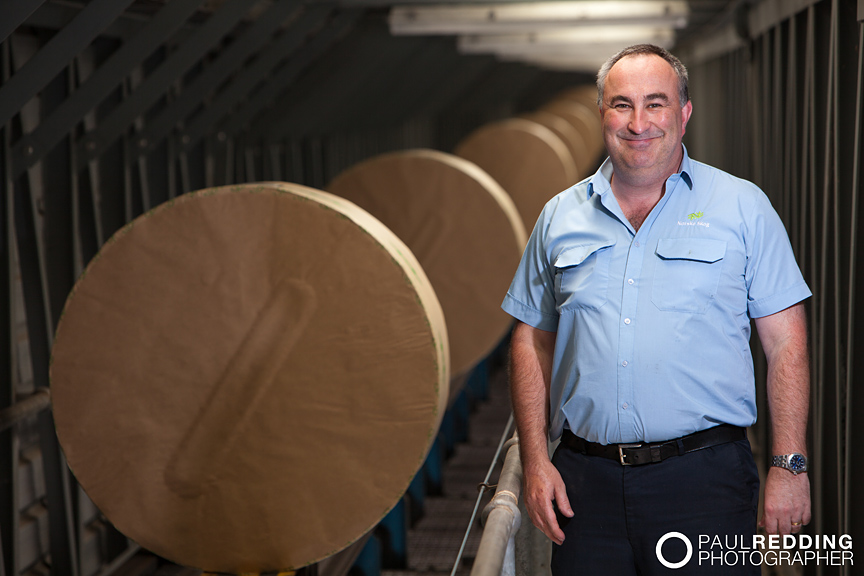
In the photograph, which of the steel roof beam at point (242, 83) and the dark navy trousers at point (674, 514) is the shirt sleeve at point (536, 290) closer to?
the dark navy trousers at point (674, 514)

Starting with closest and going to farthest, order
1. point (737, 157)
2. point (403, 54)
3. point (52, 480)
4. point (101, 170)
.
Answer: point (52, 480), point (101, 170), point (737, 157), point (403, 54)

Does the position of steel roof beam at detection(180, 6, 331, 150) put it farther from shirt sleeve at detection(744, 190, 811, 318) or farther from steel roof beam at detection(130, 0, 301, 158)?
shirt sleeve at detection(744, 190, 811, 318)

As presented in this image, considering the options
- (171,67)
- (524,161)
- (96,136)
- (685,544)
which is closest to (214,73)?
(171,67)

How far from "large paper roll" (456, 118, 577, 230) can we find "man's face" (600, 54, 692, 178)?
3509 mm

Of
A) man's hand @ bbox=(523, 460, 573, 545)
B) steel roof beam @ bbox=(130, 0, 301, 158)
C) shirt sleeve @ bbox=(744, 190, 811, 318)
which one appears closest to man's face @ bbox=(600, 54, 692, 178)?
shirt sleeve @ bbox=(744, 190, 811, 318)

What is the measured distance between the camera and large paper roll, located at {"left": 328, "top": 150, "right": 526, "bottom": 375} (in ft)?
12.3

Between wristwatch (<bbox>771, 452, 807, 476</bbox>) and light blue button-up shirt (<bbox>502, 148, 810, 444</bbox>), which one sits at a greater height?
light blue button-up shirt (<bbox>502, 148, 810, 444</bbox>)

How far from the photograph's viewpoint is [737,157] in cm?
494

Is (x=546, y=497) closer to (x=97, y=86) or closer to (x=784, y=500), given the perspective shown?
(x=784, y=500)

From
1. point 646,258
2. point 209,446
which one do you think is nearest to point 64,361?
point 209,446

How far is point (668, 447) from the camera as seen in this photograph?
1.78 metres

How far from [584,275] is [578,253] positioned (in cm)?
5

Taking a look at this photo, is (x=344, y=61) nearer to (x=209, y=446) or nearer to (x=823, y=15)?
(x=823, y=15)

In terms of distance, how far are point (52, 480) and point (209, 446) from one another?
1645 mm
